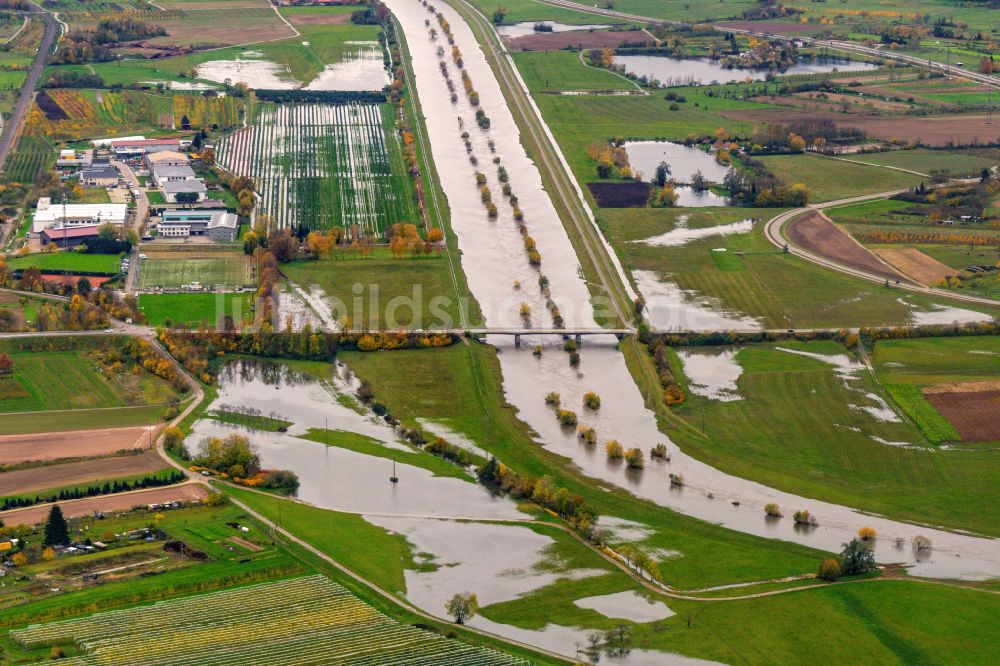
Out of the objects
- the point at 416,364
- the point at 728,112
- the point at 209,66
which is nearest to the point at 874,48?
the point at 728,112

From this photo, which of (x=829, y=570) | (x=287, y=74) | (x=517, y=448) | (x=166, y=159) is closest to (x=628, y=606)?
(x=829, y=570)

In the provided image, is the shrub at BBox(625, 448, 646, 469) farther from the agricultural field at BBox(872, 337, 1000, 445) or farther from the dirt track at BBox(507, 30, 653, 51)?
the dirt track at BBox(507, 30, 653, 51)

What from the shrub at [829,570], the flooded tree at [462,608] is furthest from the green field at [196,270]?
the shrub at [829,570]

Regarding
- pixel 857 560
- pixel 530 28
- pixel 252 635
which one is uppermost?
pixel 530 28

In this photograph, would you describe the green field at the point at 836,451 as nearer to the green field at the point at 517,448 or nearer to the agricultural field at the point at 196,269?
the green field at the point at 517,448

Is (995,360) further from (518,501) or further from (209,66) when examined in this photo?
(209,66)

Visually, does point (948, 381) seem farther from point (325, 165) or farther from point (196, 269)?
point (325, 165)
